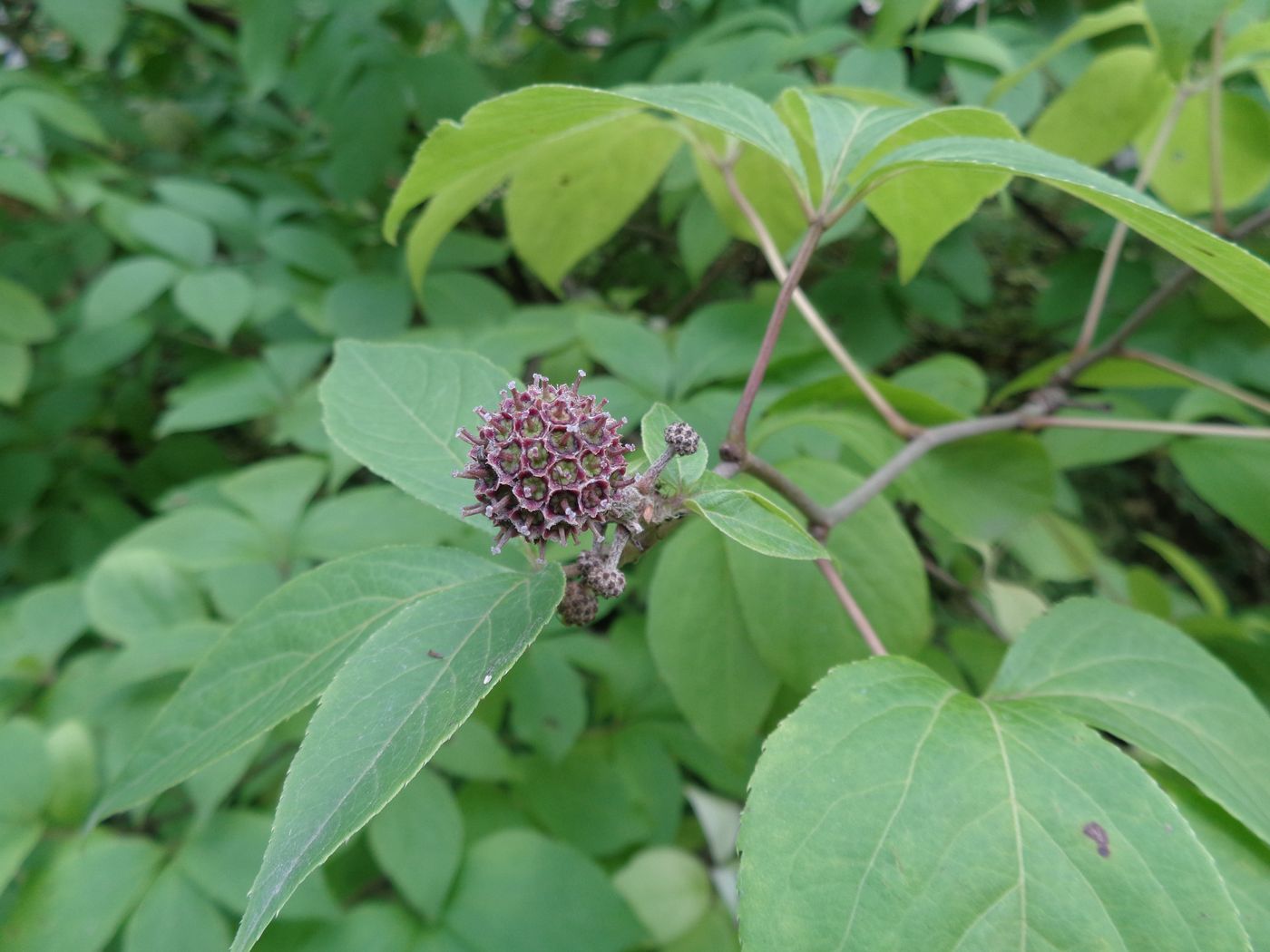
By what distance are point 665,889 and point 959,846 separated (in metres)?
0.83

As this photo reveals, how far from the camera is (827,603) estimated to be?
78cm

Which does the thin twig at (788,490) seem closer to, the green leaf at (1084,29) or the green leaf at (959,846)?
the green leaf at (959,846)

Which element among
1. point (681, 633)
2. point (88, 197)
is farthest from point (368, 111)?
point (681, 633)

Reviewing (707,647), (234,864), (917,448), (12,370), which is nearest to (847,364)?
(917,448)

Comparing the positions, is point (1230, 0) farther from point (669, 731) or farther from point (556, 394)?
point (669, 731)

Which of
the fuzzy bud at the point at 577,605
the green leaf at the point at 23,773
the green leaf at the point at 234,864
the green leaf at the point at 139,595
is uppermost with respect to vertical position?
the fuzzy bud at the point at 577,605

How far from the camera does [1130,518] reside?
2.12 meters

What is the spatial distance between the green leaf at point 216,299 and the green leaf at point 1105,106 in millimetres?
1368

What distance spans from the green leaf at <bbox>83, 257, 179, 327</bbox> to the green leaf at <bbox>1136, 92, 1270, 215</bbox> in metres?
1.74

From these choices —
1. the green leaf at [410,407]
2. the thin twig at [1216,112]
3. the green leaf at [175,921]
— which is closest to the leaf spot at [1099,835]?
the green leaf at [410,407]

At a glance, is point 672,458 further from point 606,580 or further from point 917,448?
point 917,448

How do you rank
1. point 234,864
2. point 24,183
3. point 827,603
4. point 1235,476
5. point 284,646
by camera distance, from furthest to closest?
point 24,183
point 1235,476
point 234,864
point 827,603
point 284,646

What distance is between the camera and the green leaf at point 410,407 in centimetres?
59

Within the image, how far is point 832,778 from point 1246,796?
1.06 feet
